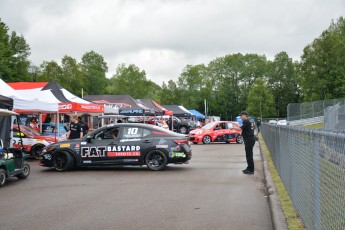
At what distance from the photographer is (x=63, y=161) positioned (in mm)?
13625

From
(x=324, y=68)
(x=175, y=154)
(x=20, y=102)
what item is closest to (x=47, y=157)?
(x=20, y=102)

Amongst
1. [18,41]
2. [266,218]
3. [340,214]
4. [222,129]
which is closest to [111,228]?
[266,218]

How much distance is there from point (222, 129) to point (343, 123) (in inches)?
485

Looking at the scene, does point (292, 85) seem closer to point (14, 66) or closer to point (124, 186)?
point (14, 66)

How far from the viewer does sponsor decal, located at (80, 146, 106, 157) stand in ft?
44.2

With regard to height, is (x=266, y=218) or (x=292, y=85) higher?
(x=292, y=85)

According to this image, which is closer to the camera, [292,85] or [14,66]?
[14,66]

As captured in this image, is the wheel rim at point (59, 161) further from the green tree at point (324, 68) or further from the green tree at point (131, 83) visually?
the green tree at point (131, 83)

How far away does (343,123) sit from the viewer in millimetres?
16266

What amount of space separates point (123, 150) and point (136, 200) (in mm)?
4983

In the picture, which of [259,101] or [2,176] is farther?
[259,101]

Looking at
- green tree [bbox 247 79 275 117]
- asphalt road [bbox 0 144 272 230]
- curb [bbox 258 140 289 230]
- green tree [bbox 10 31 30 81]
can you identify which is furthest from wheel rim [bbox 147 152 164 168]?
green tree [bbox 247 79 275 117]

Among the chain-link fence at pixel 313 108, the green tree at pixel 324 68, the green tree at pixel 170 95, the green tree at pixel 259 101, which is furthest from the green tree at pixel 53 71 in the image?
the chain-link fence at pixel 313 108

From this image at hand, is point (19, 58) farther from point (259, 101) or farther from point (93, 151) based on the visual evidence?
point (93, 151)
